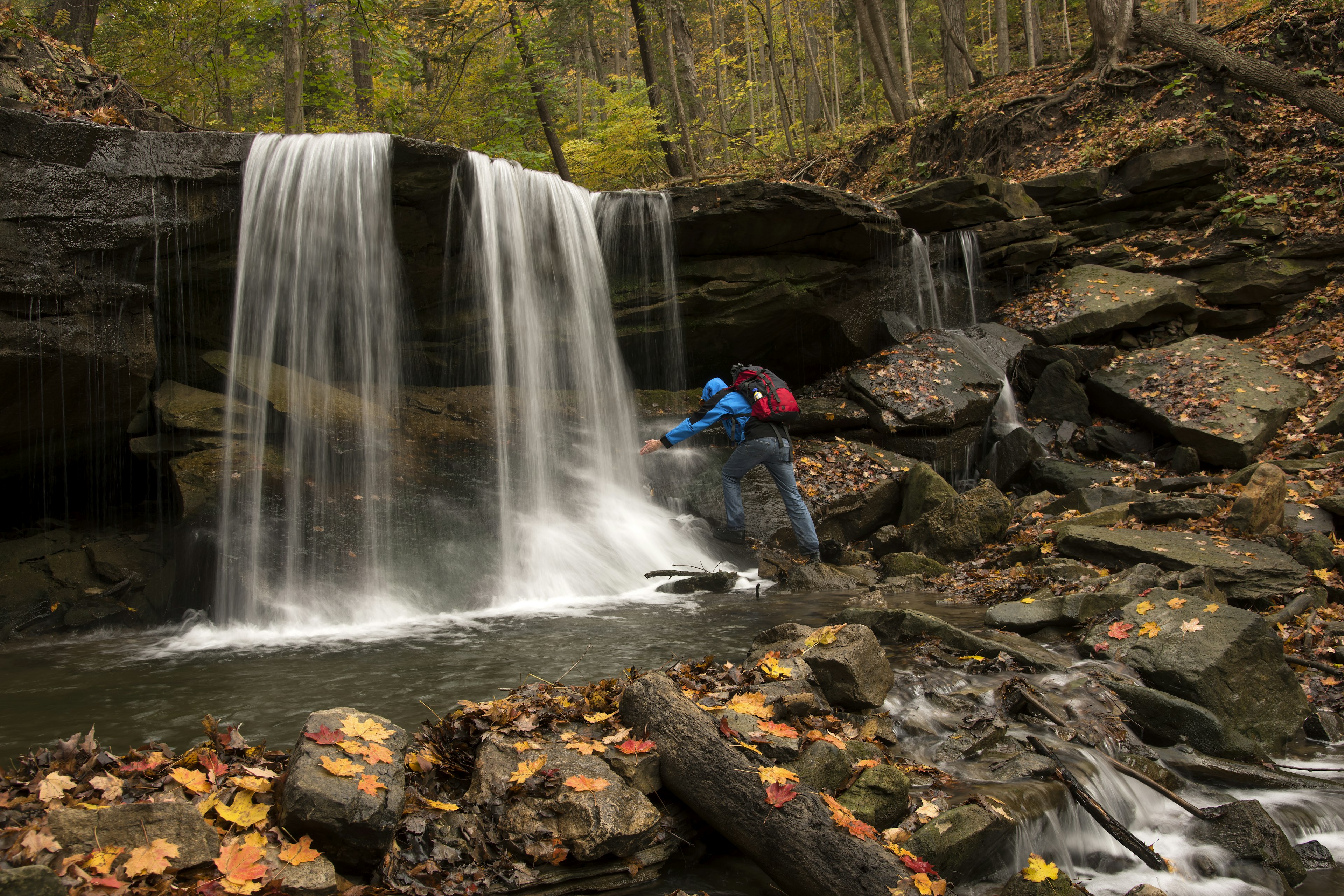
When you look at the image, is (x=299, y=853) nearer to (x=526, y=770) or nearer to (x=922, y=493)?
(x=526, y=770)

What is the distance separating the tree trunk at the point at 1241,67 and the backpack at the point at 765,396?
1222cm

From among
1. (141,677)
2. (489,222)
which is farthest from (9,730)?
(489,222)

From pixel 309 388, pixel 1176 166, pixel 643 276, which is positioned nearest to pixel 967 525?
pixel 643 276

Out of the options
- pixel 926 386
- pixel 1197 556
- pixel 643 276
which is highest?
pixel 643 276

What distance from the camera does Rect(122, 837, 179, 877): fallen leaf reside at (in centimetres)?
255

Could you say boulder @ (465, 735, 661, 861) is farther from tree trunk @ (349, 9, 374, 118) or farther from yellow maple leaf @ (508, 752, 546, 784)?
tree trunk @ (349, 9, 374, 118)

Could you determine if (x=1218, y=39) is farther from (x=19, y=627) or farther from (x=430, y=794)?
(x=19, y=627)

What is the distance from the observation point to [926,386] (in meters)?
12.1

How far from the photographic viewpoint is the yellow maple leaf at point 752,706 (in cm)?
379

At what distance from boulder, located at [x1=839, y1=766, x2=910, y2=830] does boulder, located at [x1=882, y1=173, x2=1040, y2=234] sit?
12315 millimetres

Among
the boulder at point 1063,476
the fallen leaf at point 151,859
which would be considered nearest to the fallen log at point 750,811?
the fallen leaf at point 151,859

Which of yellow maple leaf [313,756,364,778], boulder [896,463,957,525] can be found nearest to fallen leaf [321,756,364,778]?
yellow maple leaf [313,756,364,778]

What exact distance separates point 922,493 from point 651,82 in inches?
521

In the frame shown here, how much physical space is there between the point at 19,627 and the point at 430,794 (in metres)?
6.50
